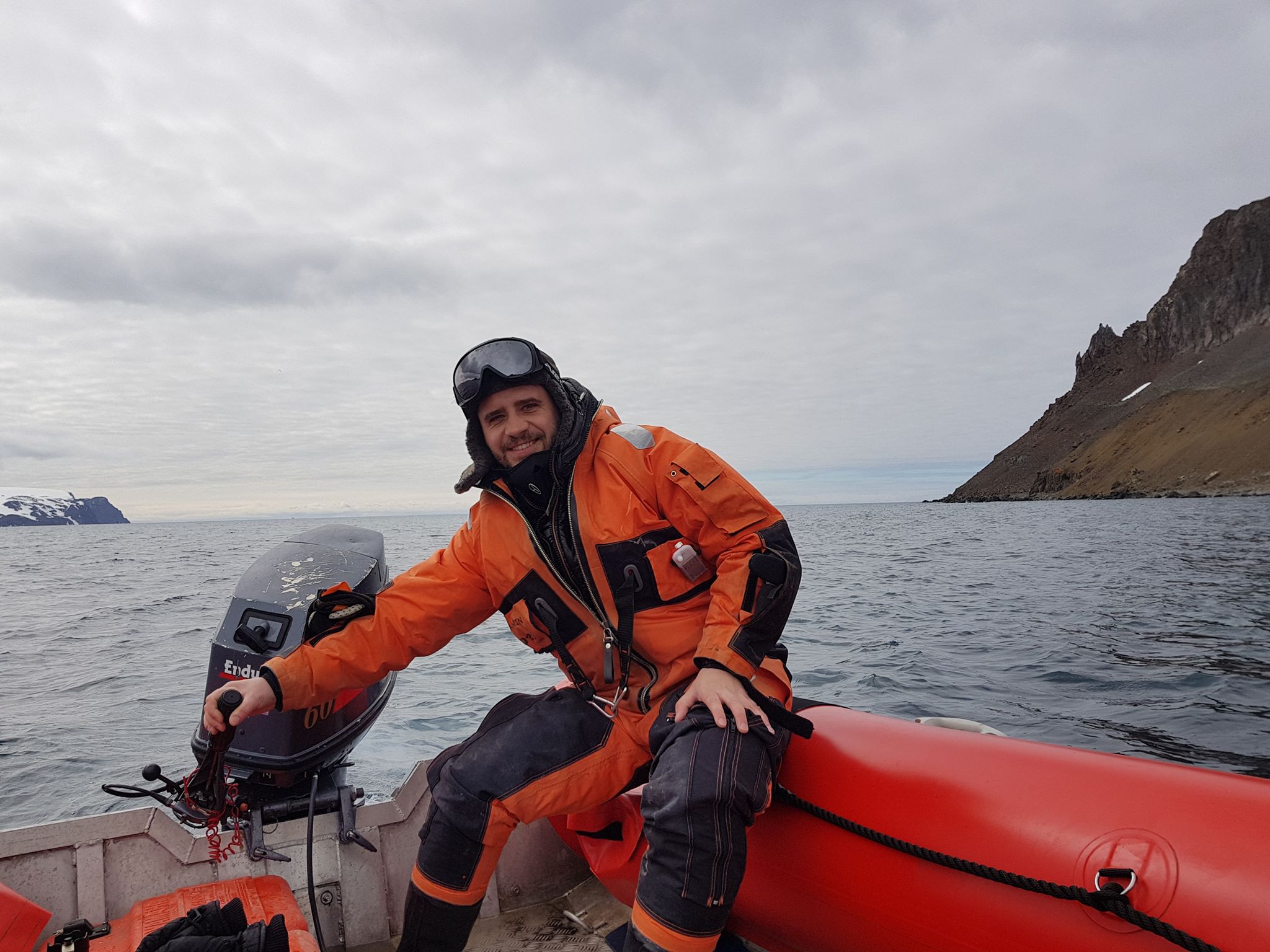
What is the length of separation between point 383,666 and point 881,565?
18.2 m

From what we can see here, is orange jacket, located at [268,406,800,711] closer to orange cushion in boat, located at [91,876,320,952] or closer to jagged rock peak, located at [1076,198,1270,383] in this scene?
orange cushion in boat, located at [91,876,320,952]

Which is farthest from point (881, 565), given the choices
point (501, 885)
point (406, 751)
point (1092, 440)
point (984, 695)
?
point (1092, 440)

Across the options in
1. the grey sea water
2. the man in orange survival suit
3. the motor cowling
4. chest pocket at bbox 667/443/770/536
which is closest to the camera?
the man in orange survival suit

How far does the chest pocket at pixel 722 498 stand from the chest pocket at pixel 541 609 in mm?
564

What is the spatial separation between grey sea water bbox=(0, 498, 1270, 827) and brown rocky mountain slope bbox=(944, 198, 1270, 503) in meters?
68.9

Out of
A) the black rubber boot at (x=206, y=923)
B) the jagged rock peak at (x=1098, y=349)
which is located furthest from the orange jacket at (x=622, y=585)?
the jagged rock peak at (x=1098, y=349)

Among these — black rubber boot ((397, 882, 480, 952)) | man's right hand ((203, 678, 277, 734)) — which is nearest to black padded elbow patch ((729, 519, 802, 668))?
black rubber boot ((397, 882, 480, 952))

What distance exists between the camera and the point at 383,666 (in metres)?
2.54

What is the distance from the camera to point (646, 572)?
2.41 meters

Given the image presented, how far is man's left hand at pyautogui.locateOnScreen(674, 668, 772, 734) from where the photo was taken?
2.04 metres

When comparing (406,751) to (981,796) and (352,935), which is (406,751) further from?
(981,796)

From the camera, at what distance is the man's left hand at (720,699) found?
2.04m

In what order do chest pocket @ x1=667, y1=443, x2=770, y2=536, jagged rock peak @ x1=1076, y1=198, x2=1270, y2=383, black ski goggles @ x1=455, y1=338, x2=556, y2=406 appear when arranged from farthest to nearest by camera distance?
jagged rock peak @ x1=1076, y1=198, x2=1270, y2=383 → black ski goggles @ x1=455, y1=338, x2=556, y2=406 → chest pocket @ x1=667, y1=443, x2=770, y2=536

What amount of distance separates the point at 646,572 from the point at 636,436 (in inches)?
17.0
